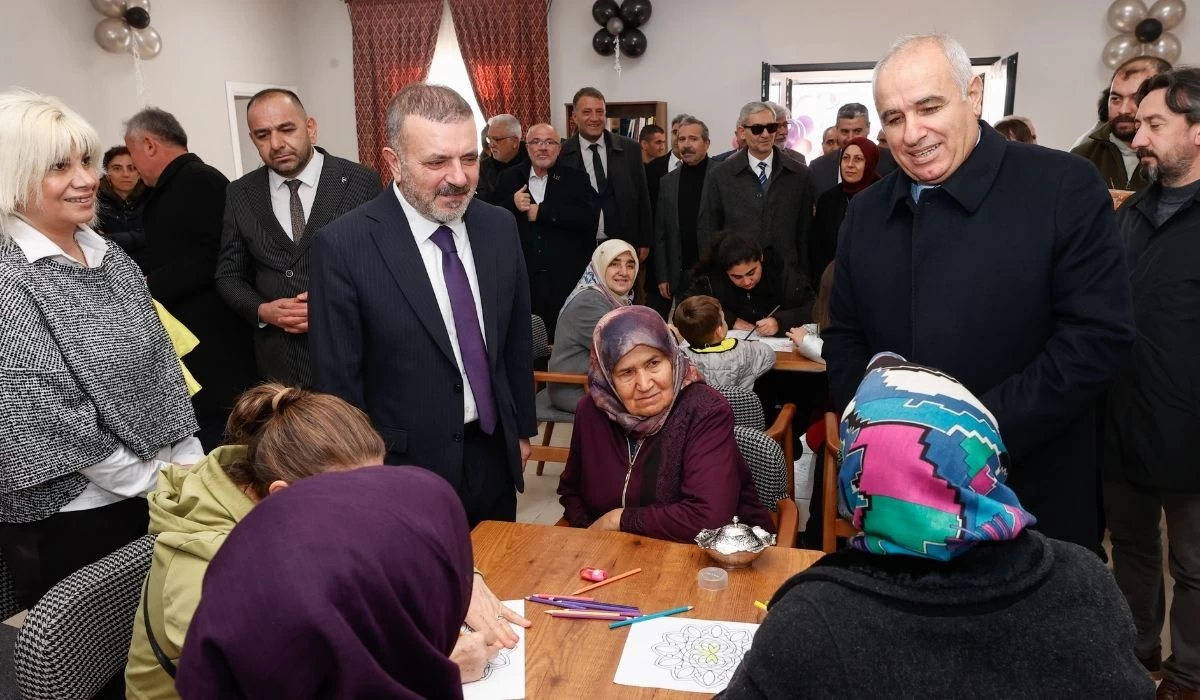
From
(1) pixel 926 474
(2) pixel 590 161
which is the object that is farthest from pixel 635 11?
(1) pixel 926 474

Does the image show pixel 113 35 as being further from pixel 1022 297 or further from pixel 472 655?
pixel 1022 297

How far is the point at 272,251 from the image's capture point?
3.16 meters

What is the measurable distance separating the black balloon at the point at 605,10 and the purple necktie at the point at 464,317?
734cm

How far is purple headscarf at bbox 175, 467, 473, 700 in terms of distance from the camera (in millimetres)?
809

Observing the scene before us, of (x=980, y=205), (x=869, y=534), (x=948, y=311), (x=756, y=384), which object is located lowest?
(x=756, y=384)

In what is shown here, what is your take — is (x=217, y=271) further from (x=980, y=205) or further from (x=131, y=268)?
(x=980, y=205)

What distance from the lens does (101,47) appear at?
23.0 feet

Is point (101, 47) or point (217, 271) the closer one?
point (217, 271)

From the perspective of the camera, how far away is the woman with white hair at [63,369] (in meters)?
1.93

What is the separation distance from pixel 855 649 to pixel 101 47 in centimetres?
809

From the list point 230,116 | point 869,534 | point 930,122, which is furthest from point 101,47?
point 869,534

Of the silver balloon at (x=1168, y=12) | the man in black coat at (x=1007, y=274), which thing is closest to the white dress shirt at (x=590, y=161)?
the man in black coat at (x=1007, y=274)

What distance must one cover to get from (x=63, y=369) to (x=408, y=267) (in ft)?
2.77

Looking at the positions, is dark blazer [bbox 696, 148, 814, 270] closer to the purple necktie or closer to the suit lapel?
the purple necktie
